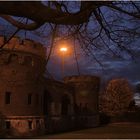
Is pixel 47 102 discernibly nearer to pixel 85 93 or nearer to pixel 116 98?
pixel 85 93

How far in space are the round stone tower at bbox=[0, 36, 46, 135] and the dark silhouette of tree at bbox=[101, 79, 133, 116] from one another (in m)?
35.3

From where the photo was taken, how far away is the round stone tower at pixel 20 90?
34.7 m

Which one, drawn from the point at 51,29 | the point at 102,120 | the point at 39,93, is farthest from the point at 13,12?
the point at 102,120

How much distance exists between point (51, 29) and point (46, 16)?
3.15m

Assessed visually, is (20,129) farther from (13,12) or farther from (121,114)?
(121,114)

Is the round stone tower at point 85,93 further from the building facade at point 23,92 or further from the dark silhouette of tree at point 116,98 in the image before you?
the dark silhouette of tree at point 116,98

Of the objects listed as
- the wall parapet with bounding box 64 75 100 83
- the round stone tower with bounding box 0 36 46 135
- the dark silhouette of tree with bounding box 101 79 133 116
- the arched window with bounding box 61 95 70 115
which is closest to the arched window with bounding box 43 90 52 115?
the arched window with bounding box 61 95 70 115

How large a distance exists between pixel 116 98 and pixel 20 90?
3856cm

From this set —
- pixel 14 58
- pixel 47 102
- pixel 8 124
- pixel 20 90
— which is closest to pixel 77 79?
pixel 47 102

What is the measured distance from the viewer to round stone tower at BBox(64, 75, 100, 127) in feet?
177

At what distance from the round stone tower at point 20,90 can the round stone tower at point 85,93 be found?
16401 millimetres

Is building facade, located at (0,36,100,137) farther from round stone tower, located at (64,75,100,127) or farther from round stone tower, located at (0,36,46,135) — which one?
round stone tower, located at (64,75,100,127)

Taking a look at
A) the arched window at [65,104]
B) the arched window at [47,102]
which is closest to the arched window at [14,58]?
the arched window at [47,102]

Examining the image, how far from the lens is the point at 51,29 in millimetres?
10742
